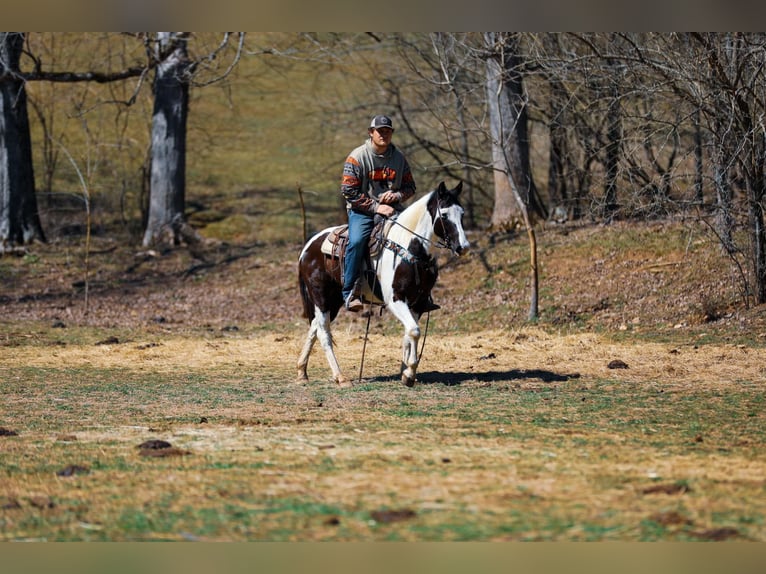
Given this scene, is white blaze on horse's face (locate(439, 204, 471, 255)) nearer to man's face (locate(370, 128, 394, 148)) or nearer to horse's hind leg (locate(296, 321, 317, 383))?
man's face (locate(370, 128, 394, 148))

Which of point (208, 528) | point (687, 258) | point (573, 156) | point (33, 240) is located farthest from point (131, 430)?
point (33, 240)

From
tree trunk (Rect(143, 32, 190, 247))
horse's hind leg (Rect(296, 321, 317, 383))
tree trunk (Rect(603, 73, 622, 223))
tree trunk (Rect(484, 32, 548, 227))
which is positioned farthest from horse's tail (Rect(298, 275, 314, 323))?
tree trunk (Rect(143, 32, 190, 247))

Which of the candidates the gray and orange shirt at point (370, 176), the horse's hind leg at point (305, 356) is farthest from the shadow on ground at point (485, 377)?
the gray and orange shirt at point (370, 176)

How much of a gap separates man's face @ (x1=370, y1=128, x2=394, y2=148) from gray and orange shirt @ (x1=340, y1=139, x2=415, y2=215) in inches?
6.1

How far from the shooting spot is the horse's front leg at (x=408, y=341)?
12.6m

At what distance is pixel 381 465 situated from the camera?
306 inches

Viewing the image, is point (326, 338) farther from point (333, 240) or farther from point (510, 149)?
point (510, 149)

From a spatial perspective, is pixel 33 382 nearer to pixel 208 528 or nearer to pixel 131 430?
pixel 131 430

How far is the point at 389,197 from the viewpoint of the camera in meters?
12.9

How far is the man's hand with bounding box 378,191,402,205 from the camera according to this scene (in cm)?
1289

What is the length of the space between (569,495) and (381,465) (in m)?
1.59

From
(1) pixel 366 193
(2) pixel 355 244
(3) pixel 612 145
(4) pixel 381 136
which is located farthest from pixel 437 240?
(3) pixel 612 145

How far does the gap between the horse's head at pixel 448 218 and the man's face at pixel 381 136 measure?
919 millimetres

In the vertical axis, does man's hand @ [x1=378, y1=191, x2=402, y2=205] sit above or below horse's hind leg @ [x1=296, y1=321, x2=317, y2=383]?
above
